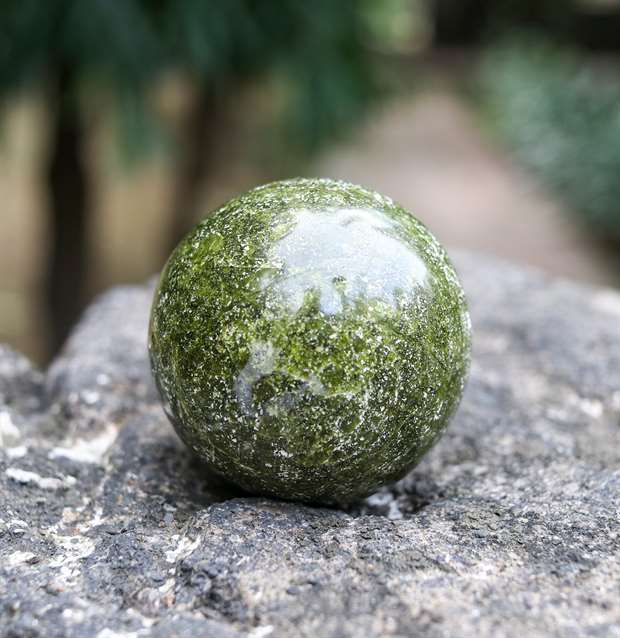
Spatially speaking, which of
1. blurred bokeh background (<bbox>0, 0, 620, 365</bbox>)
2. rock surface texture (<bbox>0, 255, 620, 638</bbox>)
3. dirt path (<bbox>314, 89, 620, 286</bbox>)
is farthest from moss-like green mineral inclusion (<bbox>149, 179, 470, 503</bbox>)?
dirt path (<bbox>314, 89, 620, 286</bbox>)

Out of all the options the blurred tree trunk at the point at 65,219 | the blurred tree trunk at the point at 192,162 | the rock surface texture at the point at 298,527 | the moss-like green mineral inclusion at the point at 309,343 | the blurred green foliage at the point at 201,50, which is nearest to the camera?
the rock surface texture at the point at 298,527

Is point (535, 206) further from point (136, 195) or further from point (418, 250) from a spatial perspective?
point (418, 250)

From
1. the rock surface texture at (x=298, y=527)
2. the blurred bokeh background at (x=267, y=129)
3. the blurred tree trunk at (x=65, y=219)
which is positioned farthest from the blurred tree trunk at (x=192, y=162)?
the rock surface texture at (x=298, y=527)

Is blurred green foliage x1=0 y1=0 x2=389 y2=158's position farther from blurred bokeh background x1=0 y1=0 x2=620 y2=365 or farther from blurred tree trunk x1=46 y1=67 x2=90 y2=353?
blurred tree trunk x1=46 y1=67 x2=90 y2=353

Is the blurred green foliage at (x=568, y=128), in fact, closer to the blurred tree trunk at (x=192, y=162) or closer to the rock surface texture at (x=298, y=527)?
the blurred tree trunk at (x=192, y=162)

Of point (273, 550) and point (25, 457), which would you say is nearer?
point (273, 550)

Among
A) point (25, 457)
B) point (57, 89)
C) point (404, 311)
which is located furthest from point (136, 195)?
point (404, 311)
